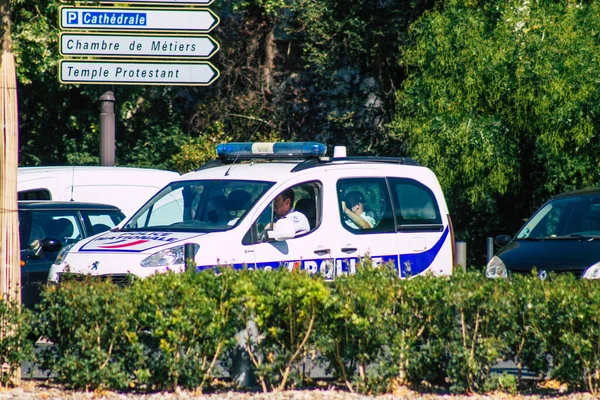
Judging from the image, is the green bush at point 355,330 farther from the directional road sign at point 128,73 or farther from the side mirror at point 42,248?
the directional road sign at point 128,73

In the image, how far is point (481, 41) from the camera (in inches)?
643

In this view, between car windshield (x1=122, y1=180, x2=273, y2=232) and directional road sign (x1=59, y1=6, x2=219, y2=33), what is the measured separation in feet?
12.9

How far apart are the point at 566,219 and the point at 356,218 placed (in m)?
3.21

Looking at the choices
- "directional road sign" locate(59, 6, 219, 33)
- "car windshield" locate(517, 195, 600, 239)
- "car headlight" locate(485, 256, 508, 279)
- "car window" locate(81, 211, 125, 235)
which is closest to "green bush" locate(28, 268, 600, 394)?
"car headlight" locate(485, 256, 508, 279)

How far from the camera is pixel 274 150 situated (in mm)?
10844

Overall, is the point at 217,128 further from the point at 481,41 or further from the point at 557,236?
the point at 557,236

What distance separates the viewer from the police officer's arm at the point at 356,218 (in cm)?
1034

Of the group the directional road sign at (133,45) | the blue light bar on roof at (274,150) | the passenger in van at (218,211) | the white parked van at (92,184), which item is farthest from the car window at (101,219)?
the directional road sign at (133,45)

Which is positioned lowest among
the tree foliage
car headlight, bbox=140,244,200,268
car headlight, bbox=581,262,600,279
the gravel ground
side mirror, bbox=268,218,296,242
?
the gravel ground

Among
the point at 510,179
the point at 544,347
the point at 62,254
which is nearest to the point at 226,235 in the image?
the point at 62,254

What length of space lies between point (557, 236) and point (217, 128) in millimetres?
11657

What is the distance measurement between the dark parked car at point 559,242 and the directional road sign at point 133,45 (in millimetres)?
5134

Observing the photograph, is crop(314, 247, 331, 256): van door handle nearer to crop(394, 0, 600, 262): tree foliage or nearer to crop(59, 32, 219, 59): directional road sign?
crop(59, 32, 219, 59): directional road sign

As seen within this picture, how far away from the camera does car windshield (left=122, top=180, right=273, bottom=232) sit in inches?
388
